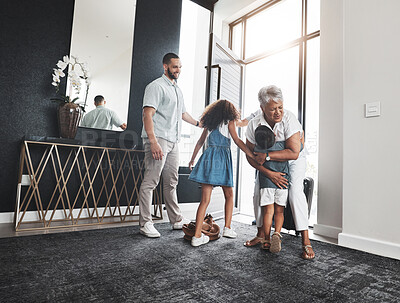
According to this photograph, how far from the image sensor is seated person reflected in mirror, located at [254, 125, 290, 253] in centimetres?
200

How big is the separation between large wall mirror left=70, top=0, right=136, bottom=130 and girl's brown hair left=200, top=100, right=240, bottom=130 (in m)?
1.37

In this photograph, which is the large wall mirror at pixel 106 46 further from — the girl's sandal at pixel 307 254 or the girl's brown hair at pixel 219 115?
the girl's sandal at pixel 307 254

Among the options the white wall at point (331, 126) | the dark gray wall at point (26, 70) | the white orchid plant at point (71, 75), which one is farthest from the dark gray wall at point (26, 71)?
the white wall at point (331, 126)

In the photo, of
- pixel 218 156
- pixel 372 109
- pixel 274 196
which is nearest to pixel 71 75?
pixel 218 156

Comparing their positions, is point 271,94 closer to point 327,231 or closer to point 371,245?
point 371,245

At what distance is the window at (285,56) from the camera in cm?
329

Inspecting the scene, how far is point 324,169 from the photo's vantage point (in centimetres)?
283

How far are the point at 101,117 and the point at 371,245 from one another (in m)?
2.94

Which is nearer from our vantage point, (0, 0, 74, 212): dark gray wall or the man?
the man

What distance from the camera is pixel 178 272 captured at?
4.83ft

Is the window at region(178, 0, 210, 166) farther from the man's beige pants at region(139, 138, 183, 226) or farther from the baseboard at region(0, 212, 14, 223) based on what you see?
the baseboard at region(0, 212, 14, 223)

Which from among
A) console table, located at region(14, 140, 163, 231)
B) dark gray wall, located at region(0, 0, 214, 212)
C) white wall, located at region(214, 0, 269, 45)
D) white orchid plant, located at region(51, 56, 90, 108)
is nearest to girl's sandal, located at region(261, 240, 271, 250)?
console table, located at region(14, 140, 163, 231)

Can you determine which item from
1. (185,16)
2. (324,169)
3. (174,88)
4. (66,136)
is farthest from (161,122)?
(185,16)

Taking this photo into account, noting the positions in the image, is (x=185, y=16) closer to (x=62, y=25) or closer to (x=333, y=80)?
(x=62, y=25)
